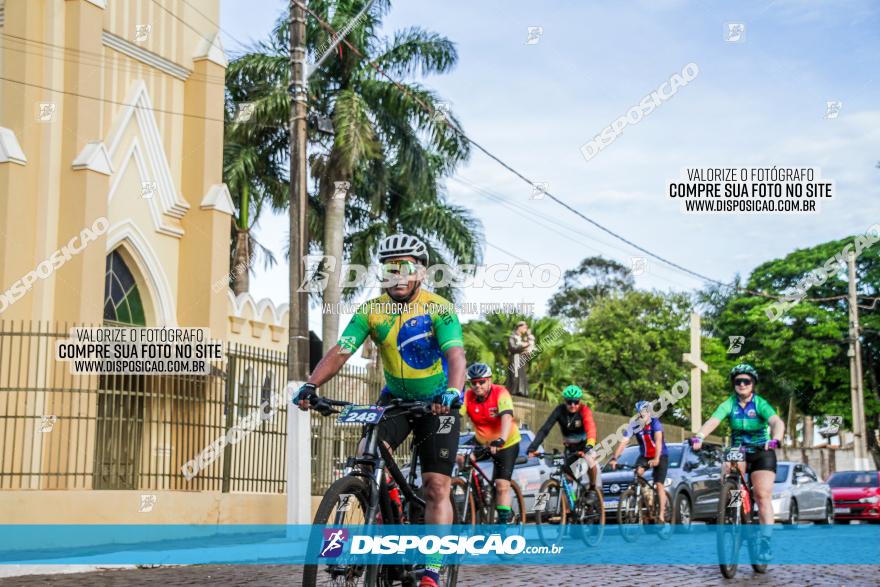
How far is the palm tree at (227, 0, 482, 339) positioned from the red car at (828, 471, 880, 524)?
12.9 m

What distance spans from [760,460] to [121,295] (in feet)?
44.3

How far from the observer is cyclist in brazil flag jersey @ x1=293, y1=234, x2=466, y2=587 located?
6.61m

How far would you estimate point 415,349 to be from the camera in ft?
21.9

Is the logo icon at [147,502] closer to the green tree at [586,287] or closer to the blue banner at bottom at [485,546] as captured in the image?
the blue banner at bottom at [485,546]

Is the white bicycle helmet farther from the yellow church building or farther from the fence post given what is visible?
the fence post

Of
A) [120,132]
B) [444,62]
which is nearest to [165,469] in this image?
[120,132]

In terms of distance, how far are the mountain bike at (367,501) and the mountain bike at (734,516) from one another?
4295 mm

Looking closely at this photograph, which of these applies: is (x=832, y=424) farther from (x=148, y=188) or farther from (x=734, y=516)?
(x=734, y=516)

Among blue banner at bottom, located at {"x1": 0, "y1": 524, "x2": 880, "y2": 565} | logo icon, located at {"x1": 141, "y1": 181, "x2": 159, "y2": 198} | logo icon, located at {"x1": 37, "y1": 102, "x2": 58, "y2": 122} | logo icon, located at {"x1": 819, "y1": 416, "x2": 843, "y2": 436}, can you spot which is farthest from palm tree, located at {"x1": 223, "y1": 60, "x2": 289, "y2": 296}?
logo icon, located at {"x1": 819, "y1": 416, "x2": 843, "y2": 436}

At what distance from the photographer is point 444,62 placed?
2752cm

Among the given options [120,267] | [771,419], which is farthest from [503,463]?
[120,267]

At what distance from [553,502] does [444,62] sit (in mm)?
16524

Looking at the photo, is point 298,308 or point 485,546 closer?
point 485,546

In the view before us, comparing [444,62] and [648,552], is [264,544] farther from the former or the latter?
[444,62]
